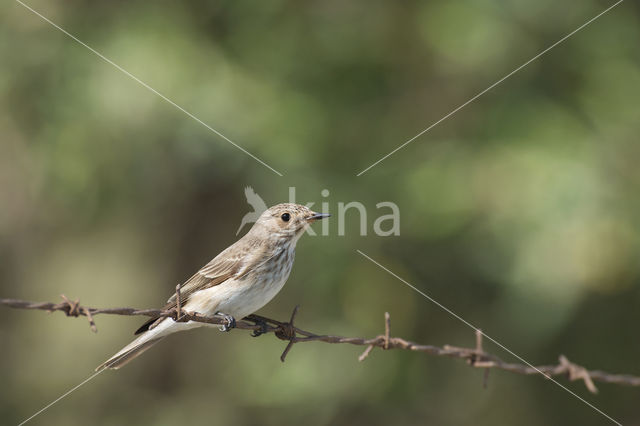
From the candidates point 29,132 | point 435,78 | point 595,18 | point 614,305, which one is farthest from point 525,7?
point 29,132

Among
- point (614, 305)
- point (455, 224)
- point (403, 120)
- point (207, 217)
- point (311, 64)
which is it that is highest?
point (311, 64)

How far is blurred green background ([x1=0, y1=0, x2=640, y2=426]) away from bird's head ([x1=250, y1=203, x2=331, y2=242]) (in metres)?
1.24

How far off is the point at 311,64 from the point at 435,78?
4.29 feet

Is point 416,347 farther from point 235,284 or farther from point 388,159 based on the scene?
point 388,159

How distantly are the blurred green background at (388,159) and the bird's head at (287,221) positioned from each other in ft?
4.07

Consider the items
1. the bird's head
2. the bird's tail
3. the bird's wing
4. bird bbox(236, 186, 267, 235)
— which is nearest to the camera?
the bird's tail

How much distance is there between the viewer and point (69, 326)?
8898 millimetres

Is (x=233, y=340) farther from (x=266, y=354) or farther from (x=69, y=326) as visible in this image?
(x=69, y=326)

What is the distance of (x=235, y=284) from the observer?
4711 mm

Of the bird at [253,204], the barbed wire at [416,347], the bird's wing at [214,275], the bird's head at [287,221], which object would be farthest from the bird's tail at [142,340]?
the bird at [253,204]

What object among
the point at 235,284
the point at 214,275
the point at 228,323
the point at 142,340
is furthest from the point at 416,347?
the point at 142,340

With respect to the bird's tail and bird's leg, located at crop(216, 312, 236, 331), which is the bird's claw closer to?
bird's leg, located at crop(216, 312, 236, 331)

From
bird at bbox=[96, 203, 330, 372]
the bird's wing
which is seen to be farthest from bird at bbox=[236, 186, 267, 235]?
the bird's wing

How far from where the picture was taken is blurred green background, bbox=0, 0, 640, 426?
6234mm
